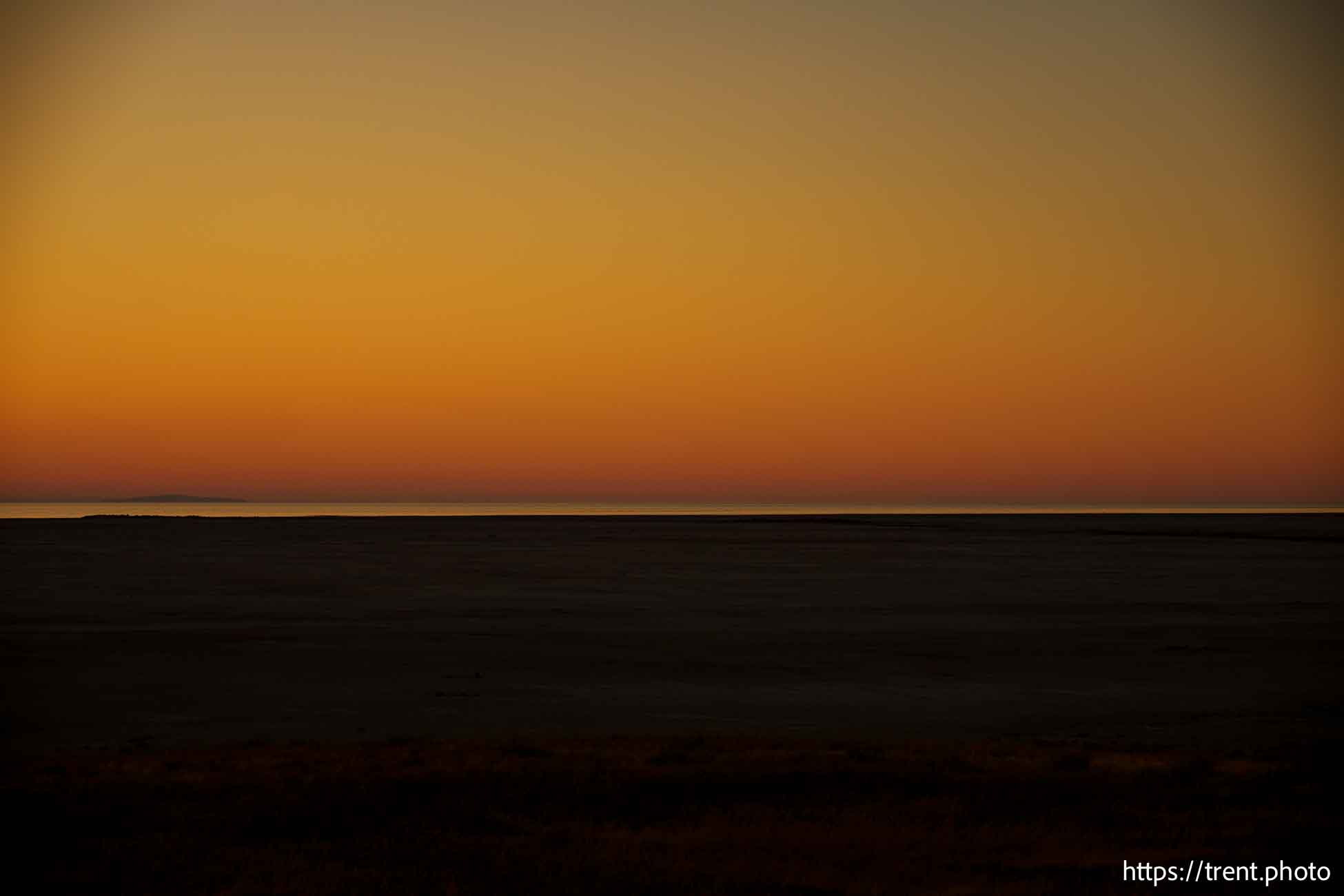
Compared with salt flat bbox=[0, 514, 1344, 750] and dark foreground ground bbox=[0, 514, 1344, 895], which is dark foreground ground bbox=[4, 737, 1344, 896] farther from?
salt flat bbox=[0, 514, 1344, 750]

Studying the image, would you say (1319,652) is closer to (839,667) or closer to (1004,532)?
(839,667)

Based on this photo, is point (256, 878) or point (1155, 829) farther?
point (1155, 829)

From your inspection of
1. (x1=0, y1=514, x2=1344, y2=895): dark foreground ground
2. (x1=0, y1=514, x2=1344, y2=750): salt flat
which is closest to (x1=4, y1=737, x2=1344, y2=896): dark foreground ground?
(x1=0, y1=514, x2=1344, y2=895): dark foreground ground

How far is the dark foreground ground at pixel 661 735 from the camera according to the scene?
11.6 meters

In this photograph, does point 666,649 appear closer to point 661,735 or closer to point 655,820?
point 661,735

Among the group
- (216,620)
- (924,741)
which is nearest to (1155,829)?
(924,741)

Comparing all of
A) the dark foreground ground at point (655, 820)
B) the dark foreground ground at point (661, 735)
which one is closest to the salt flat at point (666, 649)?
the dark foreground ground at point (661, 735)

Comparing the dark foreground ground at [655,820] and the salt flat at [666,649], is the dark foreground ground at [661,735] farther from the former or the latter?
the salt flat at [666,649]

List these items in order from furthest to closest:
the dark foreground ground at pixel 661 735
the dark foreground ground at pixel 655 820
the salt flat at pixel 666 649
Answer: the salt flat at pixel 666 649
the dark foreground ground at pixel 661 735
the dark foreground ground at pixel 655 820

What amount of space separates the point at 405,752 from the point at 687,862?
19.4 ft

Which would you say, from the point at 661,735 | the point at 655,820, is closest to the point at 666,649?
the point at 661,735

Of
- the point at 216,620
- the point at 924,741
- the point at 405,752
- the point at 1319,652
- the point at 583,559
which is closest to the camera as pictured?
the point at 405,752

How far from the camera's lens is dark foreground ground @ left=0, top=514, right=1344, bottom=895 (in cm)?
1161

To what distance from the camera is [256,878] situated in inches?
429
